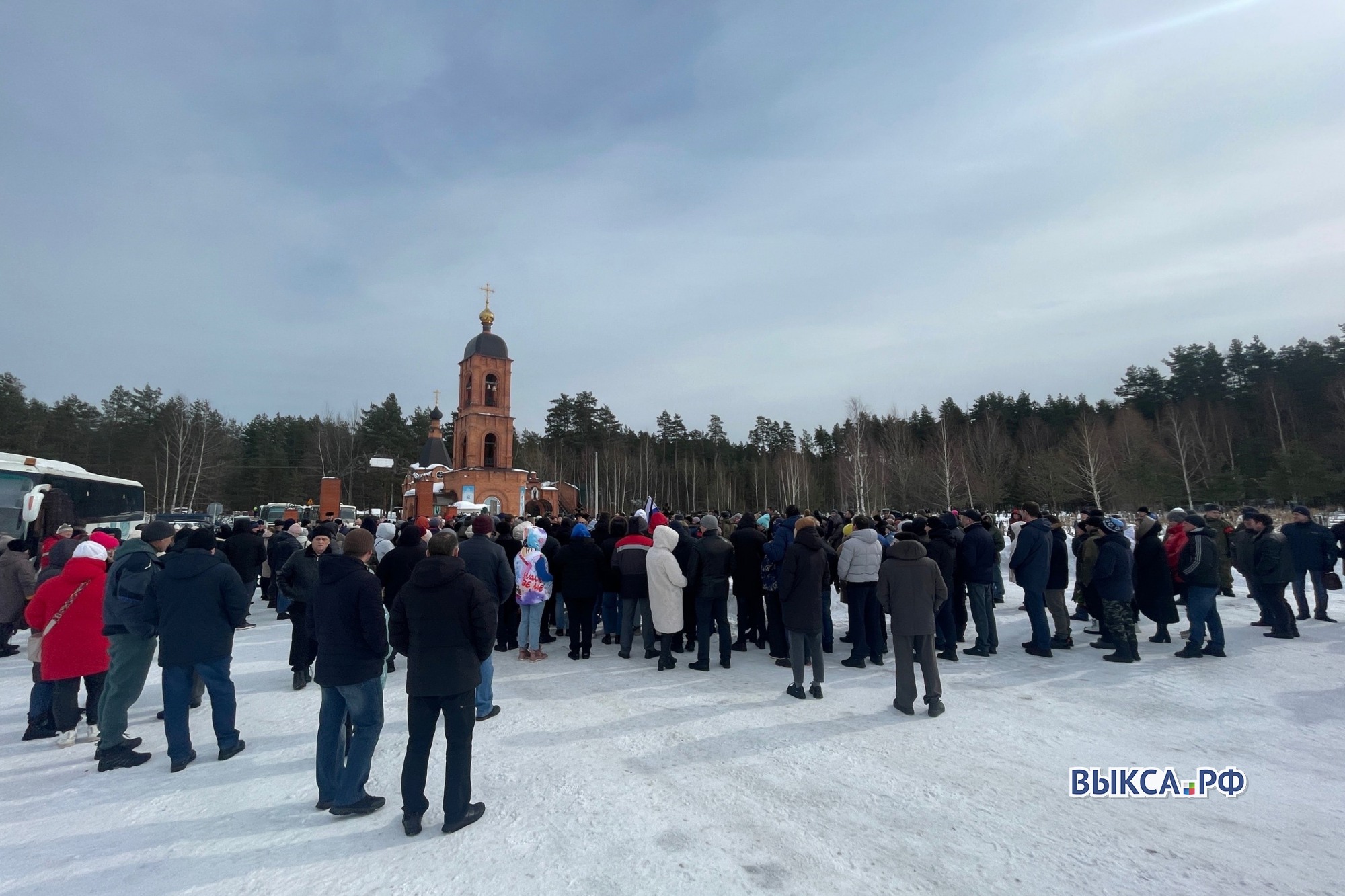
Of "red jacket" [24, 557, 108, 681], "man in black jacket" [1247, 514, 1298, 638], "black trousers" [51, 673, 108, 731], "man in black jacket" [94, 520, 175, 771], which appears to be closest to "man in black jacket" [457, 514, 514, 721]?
"man in black jacket" [94, 520, 175, 771]

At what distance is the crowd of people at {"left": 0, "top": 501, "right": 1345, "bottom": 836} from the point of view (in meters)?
3.89

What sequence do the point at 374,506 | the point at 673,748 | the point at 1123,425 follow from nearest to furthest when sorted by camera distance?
the point at 673,748 < the point at 1123,425 < the point at 374,506

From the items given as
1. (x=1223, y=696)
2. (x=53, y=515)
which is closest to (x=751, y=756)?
(x=1223, y=696)

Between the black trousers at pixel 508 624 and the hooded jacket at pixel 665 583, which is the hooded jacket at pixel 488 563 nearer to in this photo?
the hooded jacket at pixel 665 583

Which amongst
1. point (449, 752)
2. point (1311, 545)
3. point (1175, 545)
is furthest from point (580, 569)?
point (1311, 545)

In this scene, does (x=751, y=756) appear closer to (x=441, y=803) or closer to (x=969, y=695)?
(x=441, y=803)

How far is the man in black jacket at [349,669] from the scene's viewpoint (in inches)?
153

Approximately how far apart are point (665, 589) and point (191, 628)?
190 inches

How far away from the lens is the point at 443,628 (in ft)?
12.4

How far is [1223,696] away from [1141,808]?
338 cm

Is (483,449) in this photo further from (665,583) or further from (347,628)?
(347,628)

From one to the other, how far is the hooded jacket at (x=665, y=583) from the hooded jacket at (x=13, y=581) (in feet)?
24.4

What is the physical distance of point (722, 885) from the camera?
10.5ft

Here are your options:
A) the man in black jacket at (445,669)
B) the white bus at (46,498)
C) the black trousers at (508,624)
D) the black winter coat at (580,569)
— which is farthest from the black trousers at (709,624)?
the white bus at (46,498)
